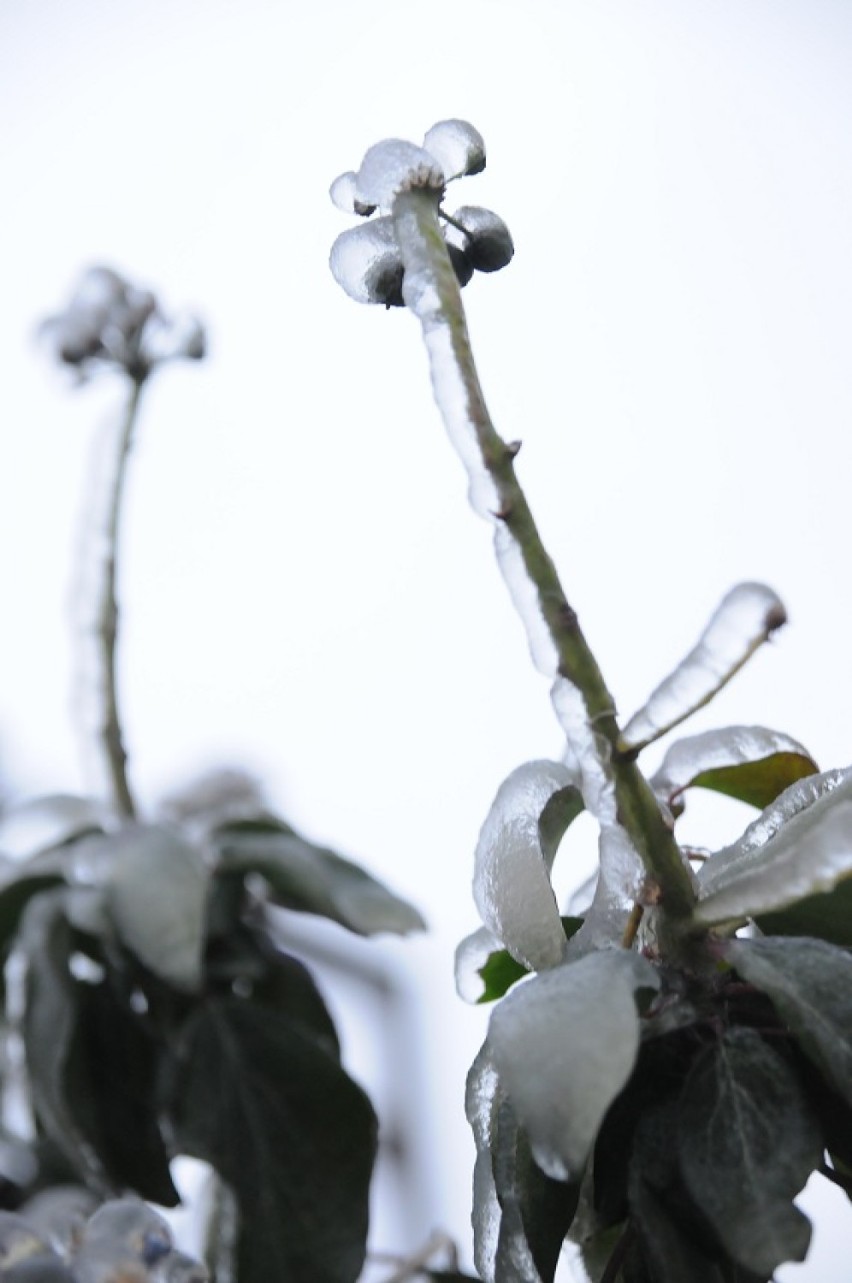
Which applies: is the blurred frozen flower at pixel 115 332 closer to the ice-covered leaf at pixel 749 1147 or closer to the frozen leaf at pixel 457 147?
the frozen leaf at pixel 457 147

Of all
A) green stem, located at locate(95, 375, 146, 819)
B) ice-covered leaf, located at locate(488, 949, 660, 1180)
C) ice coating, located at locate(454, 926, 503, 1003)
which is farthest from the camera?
green stem, located at locate(95, 375, 146, 819)

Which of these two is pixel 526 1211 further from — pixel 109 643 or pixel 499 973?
pixel 109 643

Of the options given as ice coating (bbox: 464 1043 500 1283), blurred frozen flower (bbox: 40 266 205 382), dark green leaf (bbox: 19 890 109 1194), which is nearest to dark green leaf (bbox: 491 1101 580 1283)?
ice coating (bbox: 464 1043 500 1283)

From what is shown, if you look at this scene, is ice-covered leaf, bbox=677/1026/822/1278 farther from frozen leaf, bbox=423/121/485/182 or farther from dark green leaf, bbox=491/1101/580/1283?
frozen leaf, bbox=423/121/485/182

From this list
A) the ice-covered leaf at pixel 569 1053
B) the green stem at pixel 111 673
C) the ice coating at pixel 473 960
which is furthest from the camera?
the green stem at pixel 111 673

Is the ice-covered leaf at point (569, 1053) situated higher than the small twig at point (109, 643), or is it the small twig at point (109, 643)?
the small twig at point (109, 643)

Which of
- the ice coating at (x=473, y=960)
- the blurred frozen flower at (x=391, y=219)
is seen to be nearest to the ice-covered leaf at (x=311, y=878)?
the ice coating at (x=473, y=960)

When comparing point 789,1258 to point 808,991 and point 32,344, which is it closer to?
point 808,991
